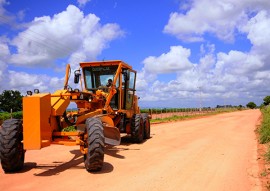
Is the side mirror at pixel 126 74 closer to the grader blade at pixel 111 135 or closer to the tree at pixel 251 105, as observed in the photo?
the grader blade at pixel 111 135

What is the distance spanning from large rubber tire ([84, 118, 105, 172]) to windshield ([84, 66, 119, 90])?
478cm

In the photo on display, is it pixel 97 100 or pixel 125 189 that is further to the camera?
pixel 97 100

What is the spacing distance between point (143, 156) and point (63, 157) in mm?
2505

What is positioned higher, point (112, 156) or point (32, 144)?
point (32, 144)

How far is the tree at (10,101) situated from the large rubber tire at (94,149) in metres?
47.6

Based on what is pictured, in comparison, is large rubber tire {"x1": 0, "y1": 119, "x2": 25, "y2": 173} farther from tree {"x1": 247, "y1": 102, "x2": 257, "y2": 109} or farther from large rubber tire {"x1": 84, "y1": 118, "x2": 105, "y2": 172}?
tree {"x1": 247, "y1": 102, "x2": 257, "y2": 109}

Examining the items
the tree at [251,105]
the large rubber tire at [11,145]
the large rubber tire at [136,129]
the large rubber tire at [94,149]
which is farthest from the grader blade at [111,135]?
the tree at [251,105]

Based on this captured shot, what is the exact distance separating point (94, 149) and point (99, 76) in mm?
5655

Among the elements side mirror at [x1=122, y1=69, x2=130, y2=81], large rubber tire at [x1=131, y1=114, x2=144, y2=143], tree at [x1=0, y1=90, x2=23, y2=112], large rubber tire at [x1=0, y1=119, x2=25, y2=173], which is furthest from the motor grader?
tree at [x1=0, y1=90, x2=23, y2=112]

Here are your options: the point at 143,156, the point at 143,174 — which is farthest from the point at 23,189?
the point at 143,156

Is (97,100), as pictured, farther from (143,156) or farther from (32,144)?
(32,144)

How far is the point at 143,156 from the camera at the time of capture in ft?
34.3

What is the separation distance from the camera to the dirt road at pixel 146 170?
6.94 metres

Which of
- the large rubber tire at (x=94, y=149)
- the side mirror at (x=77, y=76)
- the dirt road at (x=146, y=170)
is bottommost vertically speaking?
the dirt road at (x=146, y=170)
